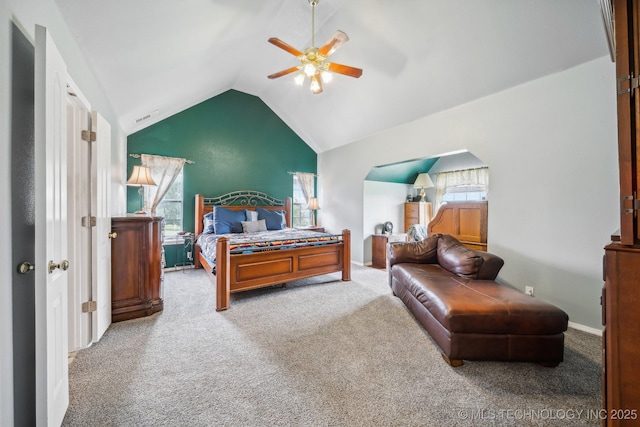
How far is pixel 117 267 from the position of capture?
2508 millimetres

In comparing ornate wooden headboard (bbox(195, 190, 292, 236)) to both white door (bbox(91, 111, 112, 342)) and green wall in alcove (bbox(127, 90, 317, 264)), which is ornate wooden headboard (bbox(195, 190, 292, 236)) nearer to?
green wall in alcove (bbox(127, 90, 317, 264))

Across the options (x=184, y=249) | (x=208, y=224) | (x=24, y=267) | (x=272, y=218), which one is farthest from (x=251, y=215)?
(x=24, y=267)

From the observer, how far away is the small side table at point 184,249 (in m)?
4.75

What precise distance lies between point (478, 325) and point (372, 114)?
3642 mm

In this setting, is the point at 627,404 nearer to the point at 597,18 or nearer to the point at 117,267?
the point at 597,18

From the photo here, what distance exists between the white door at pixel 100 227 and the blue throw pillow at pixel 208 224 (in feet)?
7.21

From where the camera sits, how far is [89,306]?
2090mm

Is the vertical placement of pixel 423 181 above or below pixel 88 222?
above

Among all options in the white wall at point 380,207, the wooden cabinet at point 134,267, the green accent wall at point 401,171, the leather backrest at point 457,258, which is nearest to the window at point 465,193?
the green accent wall at point 401,171

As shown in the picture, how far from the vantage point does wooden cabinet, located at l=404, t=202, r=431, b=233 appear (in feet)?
18.5

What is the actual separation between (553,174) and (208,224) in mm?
5054

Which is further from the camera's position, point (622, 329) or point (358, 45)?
point (358, 45)

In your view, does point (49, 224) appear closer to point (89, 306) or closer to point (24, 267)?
point (24, 267)

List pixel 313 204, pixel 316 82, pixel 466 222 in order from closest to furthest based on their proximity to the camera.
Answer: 1. pixel 316 82
2. pixel 466 222
3. pixel 313 204
